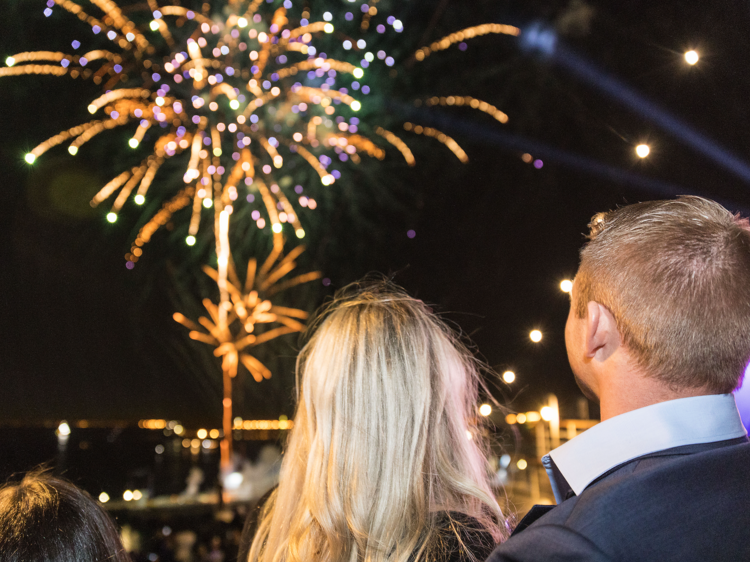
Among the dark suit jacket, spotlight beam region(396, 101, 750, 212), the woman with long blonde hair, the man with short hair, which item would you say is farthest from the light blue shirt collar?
spotlight beam region(396, 101, 750, 212)

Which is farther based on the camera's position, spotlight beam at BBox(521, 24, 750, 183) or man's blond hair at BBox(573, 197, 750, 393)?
spotlight beam at BBox(521, 24, 750, 183)

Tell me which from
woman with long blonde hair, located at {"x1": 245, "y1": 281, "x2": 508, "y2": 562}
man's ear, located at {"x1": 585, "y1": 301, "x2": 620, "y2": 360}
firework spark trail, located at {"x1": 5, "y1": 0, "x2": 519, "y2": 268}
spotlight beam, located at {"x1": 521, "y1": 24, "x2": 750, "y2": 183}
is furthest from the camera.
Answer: firework spark trail, located at {"x1": 5, "y1": 0, "x2": 519, "y2": 268}

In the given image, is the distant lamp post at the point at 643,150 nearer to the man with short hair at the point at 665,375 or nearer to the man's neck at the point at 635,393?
the man with short hair at the point at 665,375

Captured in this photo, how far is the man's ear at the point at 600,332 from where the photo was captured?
1.08 metres

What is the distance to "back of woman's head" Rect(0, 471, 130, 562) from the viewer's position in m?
1.12

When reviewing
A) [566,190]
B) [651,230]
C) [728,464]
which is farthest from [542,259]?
[728,464]

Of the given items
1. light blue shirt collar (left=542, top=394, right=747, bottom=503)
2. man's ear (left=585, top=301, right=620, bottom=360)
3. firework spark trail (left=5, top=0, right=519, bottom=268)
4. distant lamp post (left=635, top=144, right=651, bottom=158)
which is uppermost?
firework spark trail (left=5, top=0, right=519, bottom=268)

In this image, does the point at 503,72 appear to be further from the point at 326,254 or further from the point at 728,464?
the point at 326,254

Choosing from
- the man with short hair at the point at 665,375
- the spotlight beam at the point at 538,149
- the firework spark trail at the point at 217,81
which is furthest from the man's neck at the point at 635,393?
the firework spark trail at the point at 217,81

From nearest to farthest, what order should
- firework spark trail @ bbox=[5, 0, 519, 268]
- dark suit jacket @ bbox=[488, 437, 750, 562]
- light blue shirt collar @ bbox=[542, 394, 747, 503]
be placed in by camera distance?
dark suit jacket @ bbox=[488, 437, 750, 562] < light blue shirt collar @ bbox=[542, 394, 747, 503] < firework spark trail @ bbox=[5, 0, 519, 268]

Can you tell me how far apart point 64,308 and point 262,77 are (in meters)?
3.26

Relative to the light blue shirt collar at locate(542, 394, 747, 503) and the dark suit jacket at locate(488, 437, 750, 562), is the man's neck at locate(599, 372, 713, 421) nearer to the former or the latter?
the light blue shirt collar at locate(542, 394, 747, 503)

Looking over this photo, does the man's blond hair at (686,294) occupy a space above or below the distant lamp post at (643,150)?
below

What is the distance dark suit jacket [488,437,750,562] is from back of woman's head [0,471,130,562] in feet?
2.89
